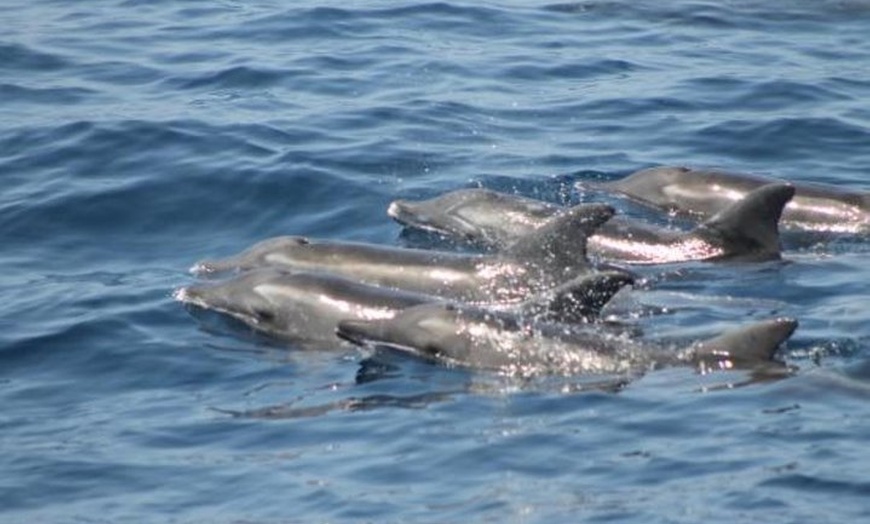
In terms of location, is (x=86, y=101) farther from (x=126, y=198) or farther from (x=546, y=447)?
(x=546, y=447)

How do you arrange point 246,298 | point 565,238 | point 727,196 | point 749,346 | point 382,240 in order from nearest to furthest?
point 749,346 → point 565,238 → point 246,298 → point 382,240 → point 727,196

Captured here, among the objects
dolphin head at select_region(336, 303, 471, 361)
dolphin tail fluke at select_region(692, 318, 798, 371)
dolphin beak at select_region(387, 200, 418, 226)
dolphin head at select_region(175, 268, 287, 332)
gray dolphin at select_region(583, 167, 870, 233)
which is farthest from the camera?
dolphin beak at select_region(387, 200, 418, 226)

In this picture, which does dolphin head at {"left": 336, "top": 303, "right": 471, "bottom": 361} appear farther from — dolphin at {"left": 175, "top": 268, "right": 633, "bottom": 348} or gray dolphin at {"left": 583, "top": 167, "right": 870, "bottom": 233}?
gray dolphin at {"left": 583, "top": 167, "right": 870, "bottom": 233}

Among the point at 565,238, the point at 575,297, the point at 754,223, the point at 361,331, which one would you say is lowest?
the point at 361,331

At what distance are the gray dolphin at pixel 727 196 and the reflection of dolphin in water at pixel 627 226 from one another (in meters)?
0.96

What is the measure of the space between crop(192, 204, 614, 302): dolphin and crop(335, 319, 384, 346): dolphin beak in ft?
4.02

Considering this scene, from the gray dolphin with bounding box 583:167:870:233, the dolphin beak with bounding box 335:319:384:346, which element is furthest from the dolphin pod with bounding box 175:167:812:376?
the gray dolphin with bounding box 583:167:870:233

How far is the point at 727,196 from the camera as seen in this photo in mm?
20172

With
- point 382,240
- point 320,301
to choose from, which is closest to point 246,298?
point 320,301

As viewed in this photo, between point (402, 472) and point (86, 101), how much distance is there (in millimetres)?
11399

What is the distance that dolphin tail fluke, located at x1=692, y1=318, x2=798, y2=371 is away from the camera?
595 inches

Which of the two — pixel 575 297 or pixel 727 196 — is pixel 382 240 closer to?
pixel 727 196

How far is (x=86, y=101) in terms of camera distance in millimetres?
24172

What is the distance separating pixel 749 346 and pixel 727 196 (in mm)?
5177
